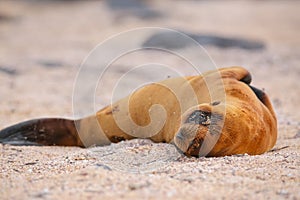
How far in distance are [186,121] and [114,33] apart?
361 inches

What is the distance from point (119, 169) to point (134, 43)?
7.10m

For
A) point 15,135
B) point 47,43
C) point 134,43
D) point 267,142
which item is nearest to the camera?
point 267,142

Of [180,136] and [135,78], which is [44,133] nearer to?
[180,136]

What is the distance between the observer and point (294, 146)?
162 inches

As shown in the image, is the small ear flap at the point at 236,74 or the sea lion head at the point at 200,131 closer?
the sea lion head at the point at 200,131

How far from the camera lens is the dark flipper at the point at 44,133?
445 centimetres

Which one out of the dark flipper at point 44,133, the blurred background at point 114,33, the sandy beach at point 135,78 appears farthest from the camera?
the blurred background at point 114,33

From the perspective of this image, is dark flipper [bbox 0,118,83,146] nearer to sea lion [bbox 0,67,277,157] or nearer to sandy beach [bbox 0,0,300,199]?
sea lion [bbox 0,67,277,157]

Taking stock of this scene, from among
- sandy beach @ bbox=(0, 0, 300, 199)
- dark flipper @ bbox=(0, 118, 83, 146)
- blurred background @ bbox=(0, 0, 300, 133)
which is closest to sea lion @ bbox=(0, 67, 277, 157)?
dark flipper @ bbox=(0, 118, 83, 146)

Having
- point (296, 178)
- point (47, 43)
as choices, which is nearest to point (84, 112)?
point (296, 178)

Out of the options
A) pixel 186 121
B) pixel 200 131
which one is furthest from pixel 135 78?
pixel 200 131

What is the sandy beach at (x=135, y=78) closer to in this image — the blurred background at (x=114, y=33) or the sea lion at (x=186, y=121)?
the blurred background at (x=114, y=33)

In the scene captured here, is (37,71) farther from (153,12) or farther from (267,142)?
(153,12)

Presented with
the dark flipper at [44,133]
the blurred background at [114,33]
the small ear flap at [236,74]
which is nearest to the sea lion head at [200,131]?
the small ear flap at [236,74]
